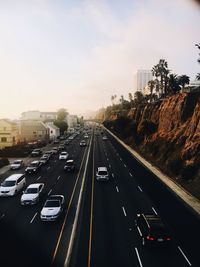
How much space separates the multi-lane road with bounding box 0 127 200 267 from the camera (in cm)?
1866

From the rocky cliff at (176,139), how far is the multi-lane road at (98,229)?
4179mm

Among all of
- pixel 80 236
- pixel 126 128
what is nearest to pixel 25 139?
pixel 126 128

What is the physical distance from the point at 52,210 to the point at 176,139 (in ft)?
115

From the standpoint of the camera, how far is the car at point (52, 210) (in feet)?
81.3

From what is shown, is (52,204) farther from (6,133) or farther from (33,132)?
(33,132)

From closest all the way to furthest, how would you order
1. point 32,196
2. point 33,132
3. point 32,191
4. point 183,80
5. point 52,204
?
point 52,204 < point 32,196 < point 32,191 < point 33,132 < point 183,80

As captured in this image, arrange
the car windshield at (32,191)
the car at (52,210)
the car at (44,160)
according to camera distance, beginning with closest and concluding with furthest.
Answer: the car at (52,210) < the car windshield at (32,191) < the car at (44,160)

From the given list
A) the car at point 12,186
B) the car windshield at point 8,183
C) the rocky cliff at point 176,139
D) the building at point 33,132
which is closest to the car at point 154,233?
the rocky cliff at point 176,139

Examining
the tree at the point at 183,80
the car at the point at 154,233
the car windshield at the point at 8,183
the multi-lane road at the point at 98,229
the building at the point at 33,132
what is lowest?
the multi-lane road at the point at 98,229

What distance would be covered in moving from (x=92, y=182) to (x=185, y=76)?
75.6m

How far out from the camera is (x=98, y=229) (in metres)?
23.3

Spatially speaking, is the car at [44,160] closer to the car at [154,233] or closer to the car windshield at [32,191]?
the car windshield at [32,191]

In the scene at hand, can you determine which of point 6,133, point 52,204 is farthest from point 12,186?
point 6,133

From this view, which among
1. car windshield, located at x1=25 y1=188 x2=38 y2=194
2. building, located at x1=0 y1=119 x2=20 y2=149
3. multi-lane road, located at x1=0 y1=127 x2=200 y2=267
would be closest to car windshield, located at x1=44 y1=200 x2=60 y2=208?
multi-lane road, located at x1=0 y1=127 x2=200 y2=267
